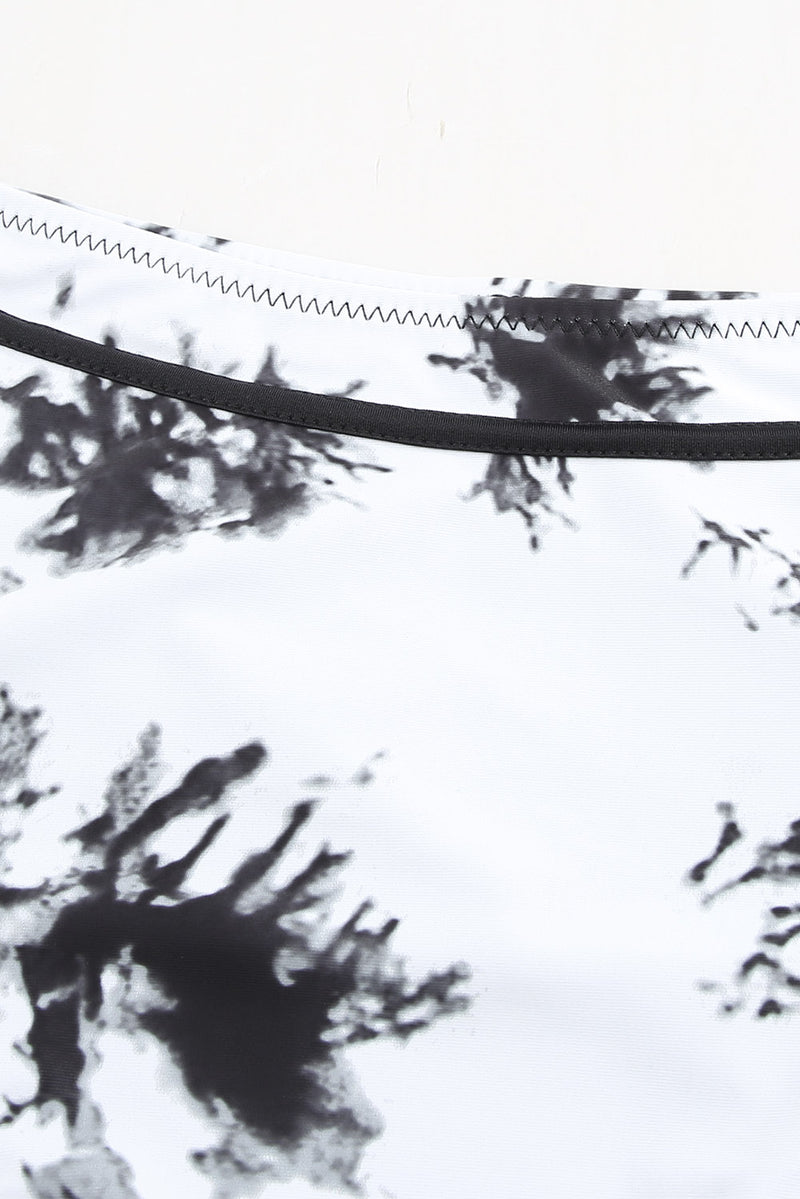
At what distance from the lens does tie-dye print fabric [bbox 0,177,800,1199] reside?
0.42 metres

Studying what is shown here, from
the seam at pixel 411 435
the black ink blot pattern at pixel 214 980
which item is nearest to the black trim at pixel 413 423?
the seam at pixel 411 435

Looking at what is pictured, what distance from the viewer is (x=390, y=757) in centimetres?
44

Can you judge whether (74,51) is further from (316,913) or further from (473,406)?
(316,913)

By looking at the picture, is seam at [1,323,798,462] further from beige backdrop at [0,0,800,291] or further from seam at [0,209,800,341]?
beige backdrop at [0,0,800,291]

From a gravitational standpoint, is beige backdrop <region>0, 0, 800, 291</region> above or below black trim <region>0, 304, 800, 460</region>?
above

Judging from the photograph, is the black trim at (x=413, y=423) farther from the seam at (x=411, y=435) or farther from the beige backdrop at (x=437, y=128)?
the beige backdrop at (x=437, y=128)

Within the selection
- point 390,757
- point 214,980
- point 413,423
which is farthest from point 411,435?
point 214,980

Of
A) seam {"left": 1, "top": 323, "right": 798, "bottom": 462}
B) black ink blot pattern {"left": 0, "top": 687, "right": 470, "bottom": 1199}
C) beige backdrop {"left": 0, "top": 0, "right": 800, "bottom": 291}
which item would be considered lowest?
black ink blot pattern {"left": 0, "top": 687, "right": 470, "bottom": 1199}

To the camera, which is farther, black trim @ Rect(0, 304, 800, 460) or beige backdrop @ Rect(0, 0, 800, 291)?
beige backdrop @ Rect(0, 0, 800, 291)

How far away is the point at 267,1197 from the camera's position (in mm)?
420

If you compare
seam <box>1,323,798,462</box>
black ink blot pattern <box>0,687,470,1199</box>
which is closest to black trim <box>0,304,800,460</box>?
seam <box>1,323,798,462</box>

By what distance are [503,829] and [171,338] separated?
10.1 inches

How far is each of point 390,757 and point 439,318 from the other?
0.64 ft

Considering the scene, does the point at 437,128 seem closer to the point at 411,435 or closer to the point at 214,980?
the point at 411,435
